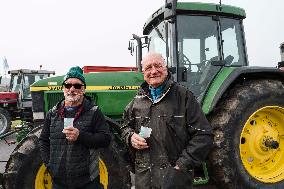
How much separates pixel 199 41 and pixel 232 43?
57cm

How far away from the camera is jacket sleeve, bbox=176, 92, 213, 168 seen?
8.15 ft

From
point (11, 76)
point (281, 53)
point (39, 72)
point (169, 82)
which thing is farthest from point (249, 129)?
point (11, 76)

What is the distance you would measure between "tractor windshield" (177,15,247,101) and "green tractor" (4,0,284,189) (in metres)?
0.01

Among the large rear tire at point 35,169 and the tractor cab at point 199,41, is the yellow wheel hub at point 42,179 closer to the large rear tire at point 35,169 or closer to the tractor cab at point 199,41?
the large rear tire at point 35,169

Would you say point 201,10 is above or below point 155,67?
above

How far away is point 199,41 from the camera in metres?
5.02

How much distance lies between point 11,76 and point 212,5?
12751 millimetres

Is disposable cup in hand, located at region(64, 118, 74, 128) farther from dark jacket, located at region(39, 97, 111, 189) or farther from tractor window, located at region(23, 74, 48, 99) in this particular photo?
tractor window, located at region(23, 74, 48, 99)

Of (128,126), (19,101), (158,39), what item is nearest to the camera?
(128,126)

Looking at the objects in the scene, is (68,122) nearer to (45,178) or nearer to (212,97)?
(45,178)

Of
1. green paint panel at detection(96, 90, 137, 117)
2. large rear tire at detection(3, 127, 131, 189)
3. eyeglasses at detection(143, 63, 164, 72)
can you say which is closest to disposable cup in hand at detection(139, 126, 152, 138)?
eyeglasses at detection(143, 63, 164, 72)

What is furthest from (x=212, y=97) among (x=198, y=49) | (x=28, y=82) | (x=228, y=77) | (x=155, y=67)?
(x=28, y=82)

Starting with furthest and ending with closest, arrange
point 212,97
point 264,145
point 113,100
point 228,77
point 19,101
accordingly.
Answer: point 19,101 → point 113,100 → point 264,145 → point 228,77 → point 212,97

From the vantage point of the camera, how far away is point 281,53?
1112 centimetres
